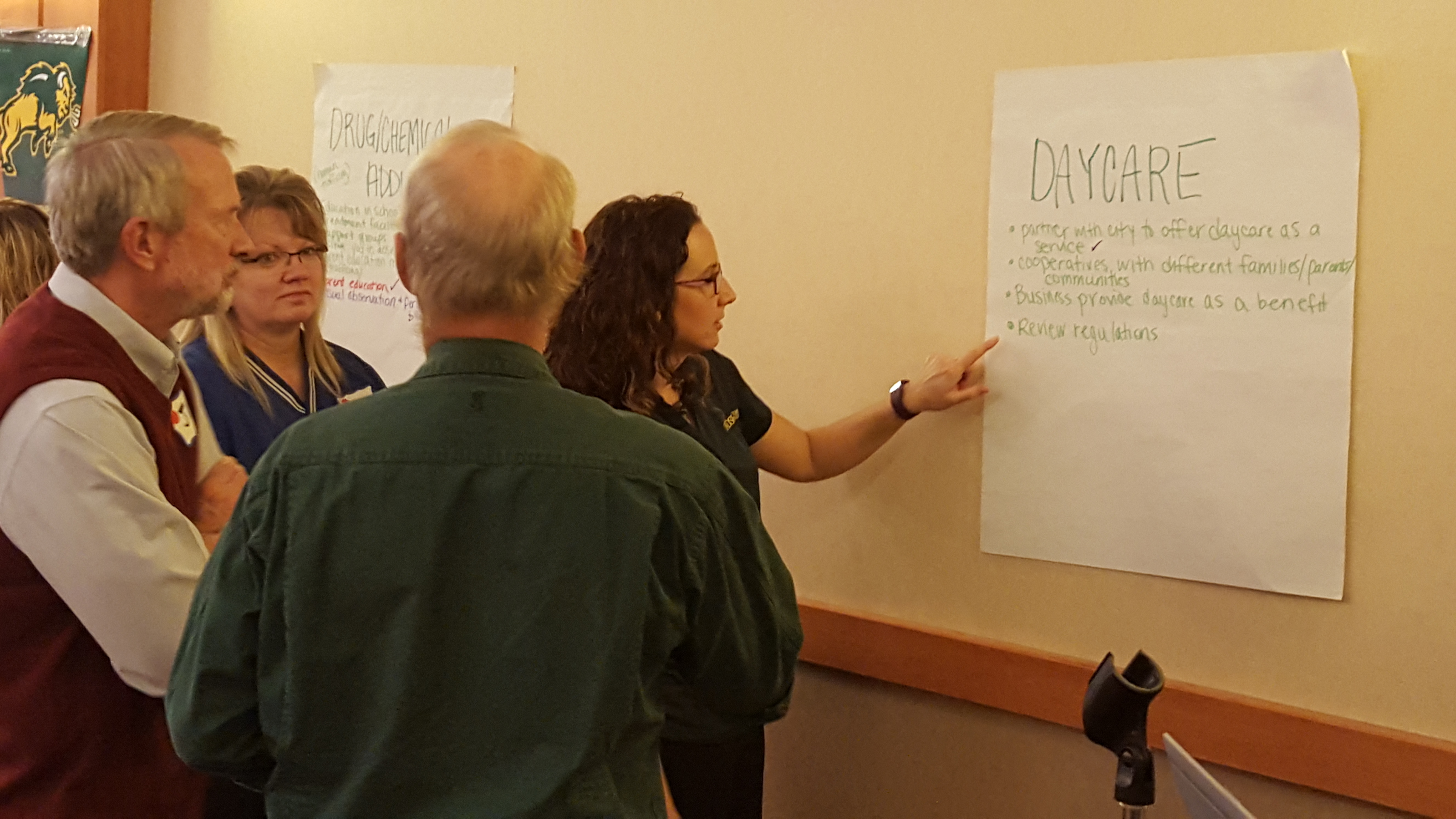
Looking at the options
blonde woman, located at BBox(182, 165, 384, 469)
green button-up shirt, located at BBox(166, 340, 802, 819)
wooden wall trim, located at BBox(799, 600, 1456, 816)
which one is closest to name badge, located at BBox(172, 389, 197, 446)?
blonde woman, located at BBox(182, 165, 384, 469)

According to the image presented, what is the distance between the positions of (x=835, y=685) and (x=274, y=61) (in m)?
2.20

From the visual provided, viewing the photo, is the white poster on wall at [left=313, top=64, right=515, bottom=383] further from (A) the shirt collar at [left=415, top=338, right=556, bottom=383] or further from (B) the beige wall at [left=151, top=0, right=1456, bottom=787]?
(A) the shirt collar at [left=415, top=338, right=556, bottom=383]

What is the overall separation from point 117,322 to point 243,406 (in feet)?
1.39

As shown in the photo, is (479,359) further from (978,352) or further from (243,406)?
(978,352)

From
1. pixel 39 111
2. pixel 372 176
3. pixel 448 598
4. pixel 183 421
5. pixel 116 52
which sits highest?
pixel 116 52

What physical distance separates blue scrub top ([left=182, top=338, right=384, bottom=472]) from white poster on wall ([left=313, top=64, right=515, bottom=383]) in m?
0.88

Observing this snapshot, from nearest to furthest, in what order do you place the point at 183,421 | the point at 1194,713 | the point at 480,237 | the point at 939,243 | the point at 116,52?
the point at 480,237 < the point at 183,421 < the point at 1194,713 < the point at 939,243 < the point at 116,52

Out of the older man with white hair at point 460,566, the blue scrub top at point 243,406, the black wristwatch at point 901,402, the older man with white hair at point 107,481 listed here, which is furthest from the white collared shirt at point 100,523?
the black wristwatch at point 901,402

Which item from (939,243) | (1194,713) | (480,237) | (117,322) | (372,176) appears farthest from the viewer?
(372,176)

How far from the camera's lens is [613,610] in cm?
107

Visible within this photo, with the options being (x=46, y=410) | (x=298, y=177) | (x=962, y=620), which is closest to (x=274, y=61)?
(x=298, y=177)

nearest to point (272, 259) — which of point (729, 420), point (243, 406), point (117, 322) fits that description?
point (243, 406)

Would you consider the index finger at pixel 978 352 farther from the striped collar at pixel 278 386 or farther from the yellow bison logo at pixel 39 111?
the yellow bison logo at pixel 39 111

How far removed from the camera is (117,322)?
145 cm
